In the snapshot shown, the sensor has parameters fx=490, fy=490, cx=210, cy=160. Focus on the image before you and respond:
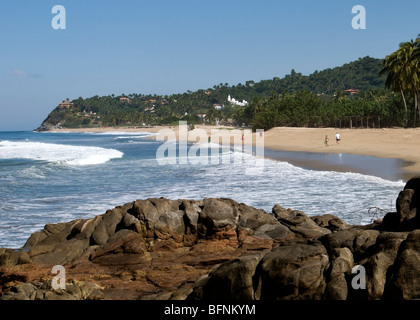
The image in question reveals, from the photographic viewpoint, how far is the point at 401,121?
7512cm

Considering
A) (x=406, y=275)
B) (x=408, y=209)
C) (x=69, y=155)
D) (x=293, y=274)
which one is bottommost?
(x=69, y=155)

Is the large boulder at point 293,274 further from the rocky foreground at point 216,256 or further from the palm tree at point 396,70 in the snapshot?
the palm tree at point 396,70

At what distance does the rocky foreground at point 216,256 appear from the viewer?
6.35 m

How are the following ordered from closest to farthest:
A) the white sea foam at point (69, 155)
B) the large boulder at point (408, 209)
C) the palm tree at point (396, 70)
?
the large boulder at point (408, 209), the white sea foam at point (69, 155), the palm tree at point (396, 70)

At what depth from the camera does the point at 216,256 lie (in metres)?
10.3

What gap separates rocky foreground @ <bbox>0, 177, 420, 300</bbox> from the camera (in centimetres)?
635

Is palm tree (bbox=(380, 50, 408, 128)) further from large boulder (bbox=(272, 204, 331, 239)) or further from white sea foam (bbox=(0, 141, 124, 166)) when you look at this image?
large boulder (bbox=(272, 204, 331, 239))

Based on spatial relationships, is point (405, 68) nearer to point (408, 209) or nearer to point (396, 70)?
point (396, 70)

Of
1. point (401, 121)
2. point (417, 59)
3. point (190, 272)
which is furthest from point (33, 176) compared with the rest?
point (401, 121)

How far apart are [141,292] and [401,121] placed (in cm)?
7396

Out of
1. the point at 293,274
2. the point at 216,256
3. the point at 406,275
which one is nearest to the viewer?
the point at 406,275

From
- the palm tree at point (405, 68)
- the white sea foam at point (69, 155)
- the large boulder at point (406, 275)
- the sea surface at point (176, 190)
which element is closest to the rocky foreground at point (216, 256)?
the large boulder at point (406, 275)

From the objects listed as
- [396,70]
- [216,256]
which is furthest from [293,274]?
[396,70]

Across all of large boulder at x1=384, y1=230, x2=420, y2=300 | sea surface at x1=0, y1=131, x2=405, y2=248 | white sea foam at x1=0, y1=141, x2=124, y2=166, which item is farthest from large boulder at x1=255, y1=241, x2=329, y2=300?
white sea foam at x1=0, y1=141, x2=124, y2=166
